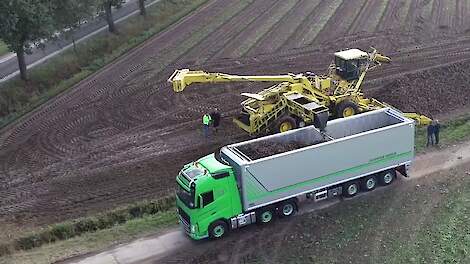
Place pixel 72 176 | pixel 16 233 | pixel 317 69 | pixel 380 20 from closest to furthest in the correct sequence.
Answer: pixel 16 233
pixel 72 176
pixel 317 69
pixel 380 20

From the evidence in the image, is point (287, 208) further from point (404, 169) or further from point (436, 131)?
point (436, 131)

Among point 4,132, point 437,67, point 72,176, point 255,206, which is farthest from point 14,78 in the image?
point 437,67

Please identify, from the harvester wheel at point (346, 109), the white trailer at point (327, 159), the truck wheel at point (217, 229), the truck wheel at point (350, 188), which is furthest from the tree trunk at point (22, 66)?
the truck wheel at point (350, 188)

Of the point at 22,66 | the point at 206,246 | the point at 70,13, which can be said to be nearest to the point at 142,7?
the point at 70,13

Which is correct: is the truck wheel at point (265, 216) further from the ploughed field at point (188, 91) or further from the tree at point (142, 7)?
the tree at point (142, 7)

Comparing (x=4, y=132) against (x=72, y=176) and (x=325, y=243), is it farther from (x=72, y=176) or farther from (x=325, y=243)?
(x=325, y=243)

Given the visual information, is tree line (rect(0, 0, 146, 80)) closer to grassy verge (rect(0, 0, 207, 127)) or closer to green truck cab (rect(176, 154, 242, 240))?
grassy verge (rect(0, 0, 207, 127))

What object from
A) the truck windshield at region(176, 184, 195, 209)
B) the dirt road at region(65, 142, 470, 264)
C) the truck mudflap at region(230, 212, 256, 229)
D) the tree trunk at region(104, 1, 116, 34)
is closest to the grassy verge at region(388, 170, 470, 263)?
the dirt road at region(65, 142, 470, 264)
